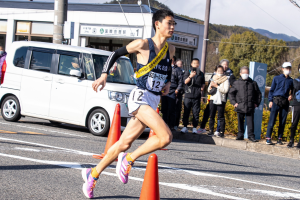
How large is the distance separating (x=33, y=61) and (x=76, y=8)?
15945 mm

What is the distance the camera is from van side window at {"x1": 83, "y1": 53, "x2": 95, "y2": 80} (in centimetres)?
990

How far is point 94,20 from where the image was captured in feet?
76.4

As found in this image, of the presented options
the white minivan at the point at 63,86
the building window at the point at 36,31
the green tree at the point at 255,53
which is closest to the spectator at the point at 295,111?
the white minivan at the point at 63,86

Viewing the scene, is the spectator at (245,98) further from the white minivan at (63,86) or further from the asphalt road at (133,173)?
the white minivan at (63,86)

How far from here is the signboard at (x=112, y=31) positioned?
2206 centimetres

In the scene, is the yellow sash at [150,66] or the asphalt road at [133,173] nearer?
the yellow sash at [150,66]

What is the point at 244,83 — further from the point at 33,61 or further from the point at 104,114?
the point at 33,61

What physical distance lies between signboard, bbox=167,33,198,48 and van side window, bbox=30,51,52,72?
41.5ft

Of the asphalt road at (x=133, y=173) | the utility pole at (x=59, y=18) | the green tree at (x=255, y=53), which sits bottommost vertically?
the asphalt road at (x=133, y=173)

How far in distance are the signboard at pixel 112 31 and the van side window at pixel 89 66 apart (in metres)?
11.7

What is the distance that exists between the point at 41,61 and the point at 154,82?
6.93 m

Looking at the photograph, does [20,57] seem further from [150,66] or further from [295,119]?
[150,66]

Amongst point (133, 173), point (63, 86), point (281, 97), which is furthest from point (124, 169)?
point (281, 97)

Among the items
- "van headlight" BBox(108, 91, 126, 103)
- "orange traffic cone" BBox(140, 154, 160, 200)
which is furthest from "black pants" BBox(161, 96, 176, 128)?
"orange traffic cone" BBox(140, 154, 160, 200)
